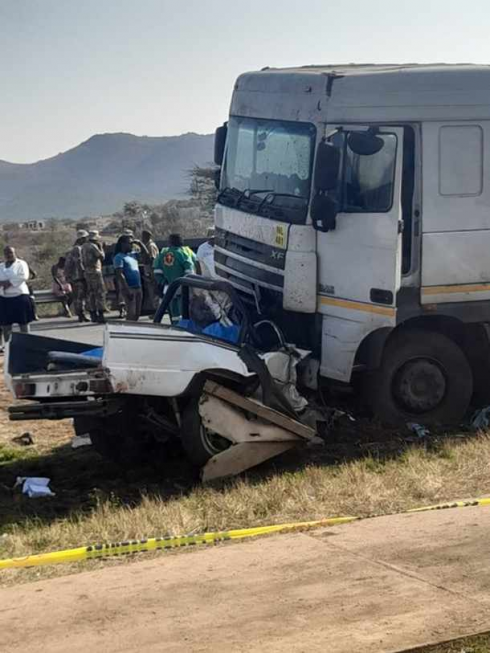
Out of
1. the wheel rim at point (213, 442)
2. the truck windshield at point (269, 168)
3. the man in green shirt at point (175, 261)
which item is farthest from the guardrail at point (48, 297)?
the wheel rim at point (213, 442)

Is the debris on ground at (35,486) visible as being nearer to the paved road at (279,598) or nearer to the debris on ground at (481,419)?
the paved road at (279,598)

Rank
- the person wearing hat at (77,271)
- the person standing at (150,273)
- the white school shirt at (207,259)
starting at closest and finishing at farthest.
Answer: the white school shirt at (207,259), the person wearing hat at (77,271), the person standing at (150,273)

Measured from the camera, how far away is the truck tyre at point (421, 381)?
902 centimetres

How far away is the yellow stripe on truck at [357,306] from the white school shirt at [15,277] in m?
6.80

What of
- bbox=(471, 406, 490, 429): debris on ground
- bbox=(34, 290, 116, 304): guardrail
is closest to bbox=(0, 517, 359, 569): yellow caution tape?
bbox=(471, 406, 490, 429): debris on ground

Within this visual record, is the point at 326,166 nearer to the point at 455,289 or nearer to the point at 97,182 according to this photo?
the point at 455,289

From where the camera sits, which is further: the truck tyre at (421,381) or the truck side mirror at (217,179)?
the truck side mirror at (217,179)

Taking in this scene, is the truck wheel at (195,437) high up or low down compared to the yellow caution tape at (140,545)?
up

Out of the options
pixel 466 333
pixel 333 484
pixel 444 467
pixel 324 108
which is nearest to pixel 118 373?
pixel 333 484

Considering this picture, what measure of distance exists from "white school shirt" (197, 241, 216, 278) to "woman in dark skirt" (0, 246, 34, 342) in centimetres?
370

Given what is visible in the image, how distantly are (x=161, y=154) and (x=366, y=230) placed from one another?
190 m

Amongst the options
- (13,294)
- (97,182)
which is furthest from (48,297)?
(97,182)

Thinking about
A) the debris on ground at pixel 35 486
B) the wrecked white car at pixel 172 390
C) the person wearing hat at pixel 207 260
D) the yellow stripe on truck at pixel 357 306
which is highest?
the person wearing hat at pixel 207 260

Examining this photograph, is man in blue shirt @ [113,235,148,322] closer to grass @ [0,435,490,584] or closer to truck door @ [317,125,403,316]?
truck door @ [317,125,403,316]
